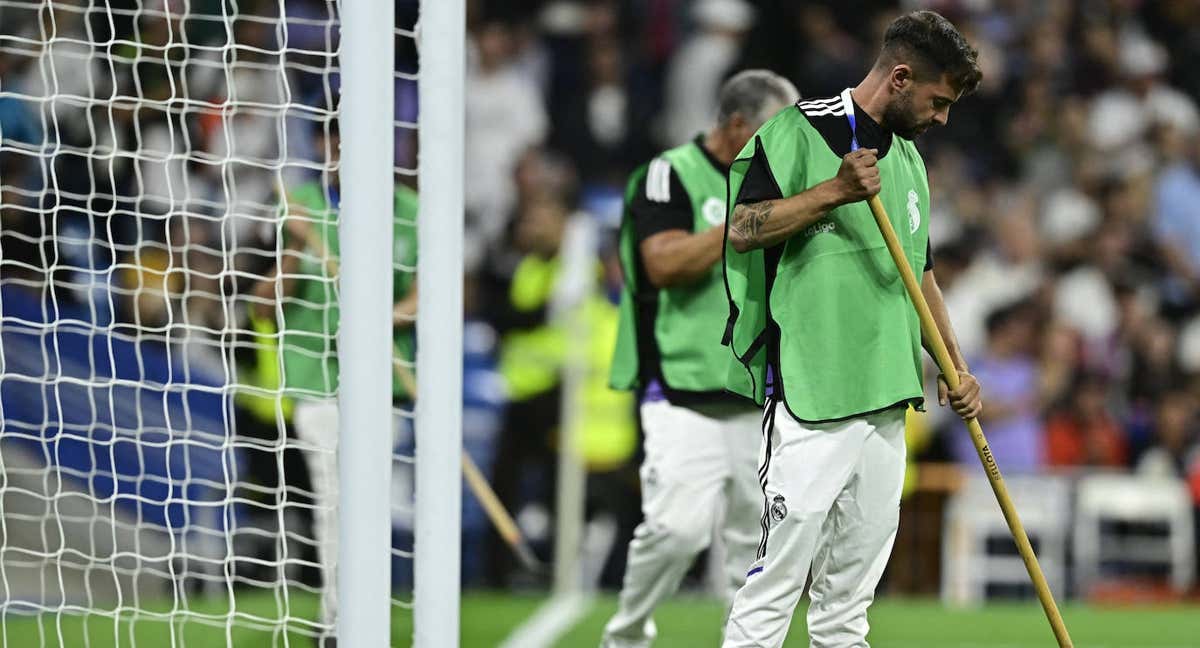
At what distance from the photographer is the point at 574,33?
44.7 feet

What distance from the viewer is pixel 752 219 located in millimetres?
4691

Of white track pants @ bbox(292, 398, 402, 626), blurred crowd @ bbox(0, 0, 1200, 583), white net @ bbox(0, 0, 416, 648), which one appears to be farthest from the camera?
blurred crowd @ bbox(0, 0, 1200, 583)

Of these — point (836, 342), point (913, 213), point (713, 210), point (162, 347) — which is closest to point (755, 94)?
point (713, 210)

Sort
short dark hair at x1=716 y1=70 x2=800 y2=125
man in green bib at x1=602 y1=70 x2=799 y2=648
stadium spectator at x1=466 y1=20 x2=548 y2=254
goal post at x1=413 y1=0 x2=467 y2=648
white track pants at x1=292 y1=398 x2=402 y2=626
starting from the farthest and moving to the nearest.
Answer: stadium spectator at x1=466 y1=20 x2=548 y2=254
white track pants at x1=292 y1=398 x2=402 y2=626
man in green bib at x1=602 y1=70 x2=799 y2=648
short dark hair at x1=716 y1=70 x2=800 y2=125
goal post at x1=413 y1=0 x2=467 y2=648

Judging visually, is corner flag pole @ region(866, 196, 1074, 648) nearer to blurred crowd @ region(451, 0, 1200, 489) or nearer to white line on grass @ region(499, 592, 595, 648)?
white line on grass @ region(499, 592, 595, 648)

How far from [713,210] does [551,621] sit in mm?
3842

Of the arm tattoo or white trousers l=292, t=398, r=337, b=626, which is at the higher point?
the arm tattoo

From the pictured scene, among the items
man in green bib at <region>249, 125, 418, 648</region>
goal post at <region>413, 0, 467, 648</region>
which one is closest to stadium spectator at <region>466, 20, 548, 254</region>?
man in green bib at <region>249, 125, 418, 648</region>

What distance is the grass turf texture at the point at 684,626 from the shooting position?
8.23 metres

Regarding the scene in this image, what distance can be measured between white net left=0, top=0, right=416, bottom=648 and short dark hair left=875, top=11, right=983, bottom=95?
2.69 meters

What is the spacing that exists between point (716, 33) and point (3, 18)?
5565mm


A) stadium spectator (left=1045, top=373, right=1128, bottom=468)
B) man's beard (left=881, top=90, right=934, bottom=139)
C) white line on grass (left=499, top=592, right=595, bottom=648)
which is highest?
man's beard (left=881, top=90, right=934, bottom=139)

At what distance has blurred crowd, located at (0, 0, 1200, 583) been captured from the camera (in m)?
10.6

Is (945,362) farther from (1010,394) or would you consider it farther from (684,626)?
(1010,394)
